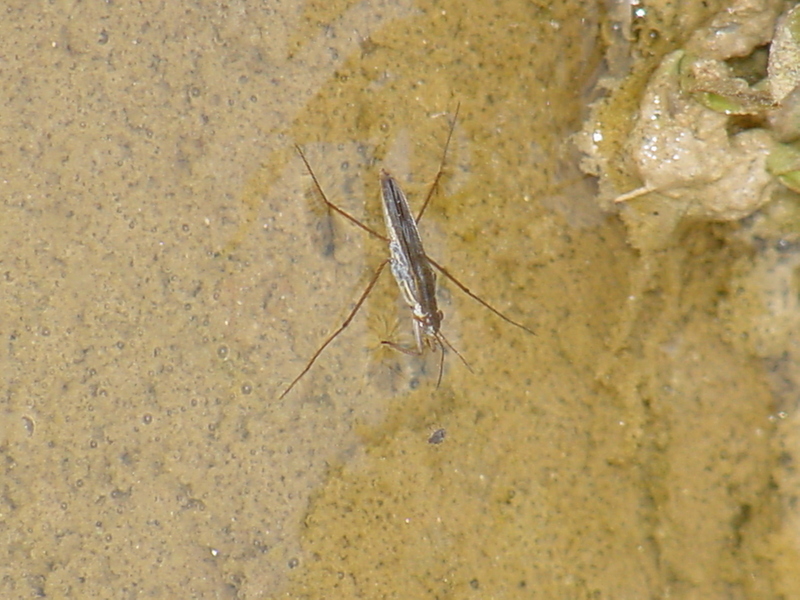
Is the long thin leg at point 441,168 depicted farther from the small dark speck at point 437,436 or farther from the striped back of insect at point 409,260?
the small dark speck at point 437,436

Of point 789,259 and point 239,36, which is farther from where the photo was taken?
point 789,259

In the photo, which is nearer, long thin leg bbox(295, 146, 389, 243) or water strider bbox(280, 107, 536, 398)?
water strider bbox(280, 107, 536, 398)

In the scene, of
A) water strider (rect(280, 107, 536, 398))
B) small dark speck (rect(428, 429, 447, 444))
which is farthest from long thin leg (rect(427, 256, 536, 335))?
small dark speck (rect(428, 429, 447, 444))

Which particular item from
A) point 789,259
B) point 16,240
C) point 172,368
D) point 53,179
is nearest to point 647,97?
point 789,259

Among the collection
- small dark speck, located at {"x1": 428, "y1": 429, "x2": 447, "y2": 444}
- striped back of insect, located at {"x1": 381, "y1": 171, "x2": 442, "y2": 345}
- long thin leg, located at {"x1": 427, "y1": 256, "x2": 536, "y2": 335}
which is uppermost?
striped back of insect, located at {"x1": 381, "y1": 171, "x2": 442, "y2": 345}

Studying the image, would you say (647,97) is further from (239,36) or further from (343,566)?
(343,566)

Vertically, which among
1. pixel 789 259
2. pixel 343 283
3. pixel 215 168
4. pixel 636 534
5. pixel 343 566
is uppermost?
pixel 215 168

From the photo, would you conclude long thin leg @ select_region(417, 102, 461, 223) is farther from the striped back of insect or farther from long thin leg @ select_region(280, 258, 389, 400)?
long thin leg @ select_region(280, 258, 389, 400)
